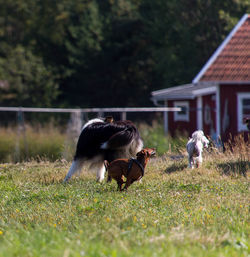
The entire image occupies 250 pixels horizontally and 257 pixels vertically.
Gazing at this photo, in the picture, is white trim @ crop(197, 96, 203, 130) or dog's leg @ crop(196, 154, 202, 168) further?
white trim @ crop(197, 96, 203, 130)

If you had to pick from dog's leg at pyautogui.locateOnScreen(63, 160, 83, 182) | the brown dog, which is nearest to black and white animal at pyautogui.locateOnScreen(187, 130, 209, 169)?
dog's leg at pyautogui.locateOnScreen(63, 160, 83, 182)

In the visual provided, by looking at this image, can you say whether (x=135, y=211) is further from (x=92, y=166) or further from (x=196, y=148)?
(x=196, y=148)

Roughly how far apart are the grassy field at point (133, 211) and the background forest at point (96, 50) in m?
24.5

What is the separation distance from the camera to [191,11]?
119 ft

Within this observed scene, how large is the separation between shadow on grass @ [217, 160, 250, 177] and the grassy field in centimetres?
1

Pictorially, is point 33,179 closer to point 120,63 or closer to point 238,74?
point 238,74

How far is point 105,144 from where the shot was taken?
35.1 ft

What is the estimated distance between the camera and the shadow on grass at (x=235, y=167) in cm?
1157

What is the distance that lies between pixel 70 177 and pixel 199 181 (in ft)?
8.08

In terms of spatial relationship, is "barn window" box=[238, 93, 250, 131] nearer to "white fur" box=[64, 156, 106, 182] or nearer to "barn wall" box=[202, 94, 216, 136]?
"barn wall" box=[202, 94, 216, 136]

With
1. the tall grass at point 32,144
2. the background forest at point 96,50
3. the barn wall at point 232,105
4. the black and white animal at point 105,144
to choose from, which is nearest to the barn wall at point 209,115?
the barn wall at point 232,105

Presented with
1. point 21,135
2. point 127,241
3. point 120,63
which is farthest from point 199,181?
point 120,63

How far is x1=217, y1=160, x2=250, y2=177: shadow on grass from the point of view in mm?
11575

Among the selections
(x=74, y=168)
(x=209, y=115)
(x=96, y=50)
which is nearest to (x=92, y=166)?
(x=74, y=168)
